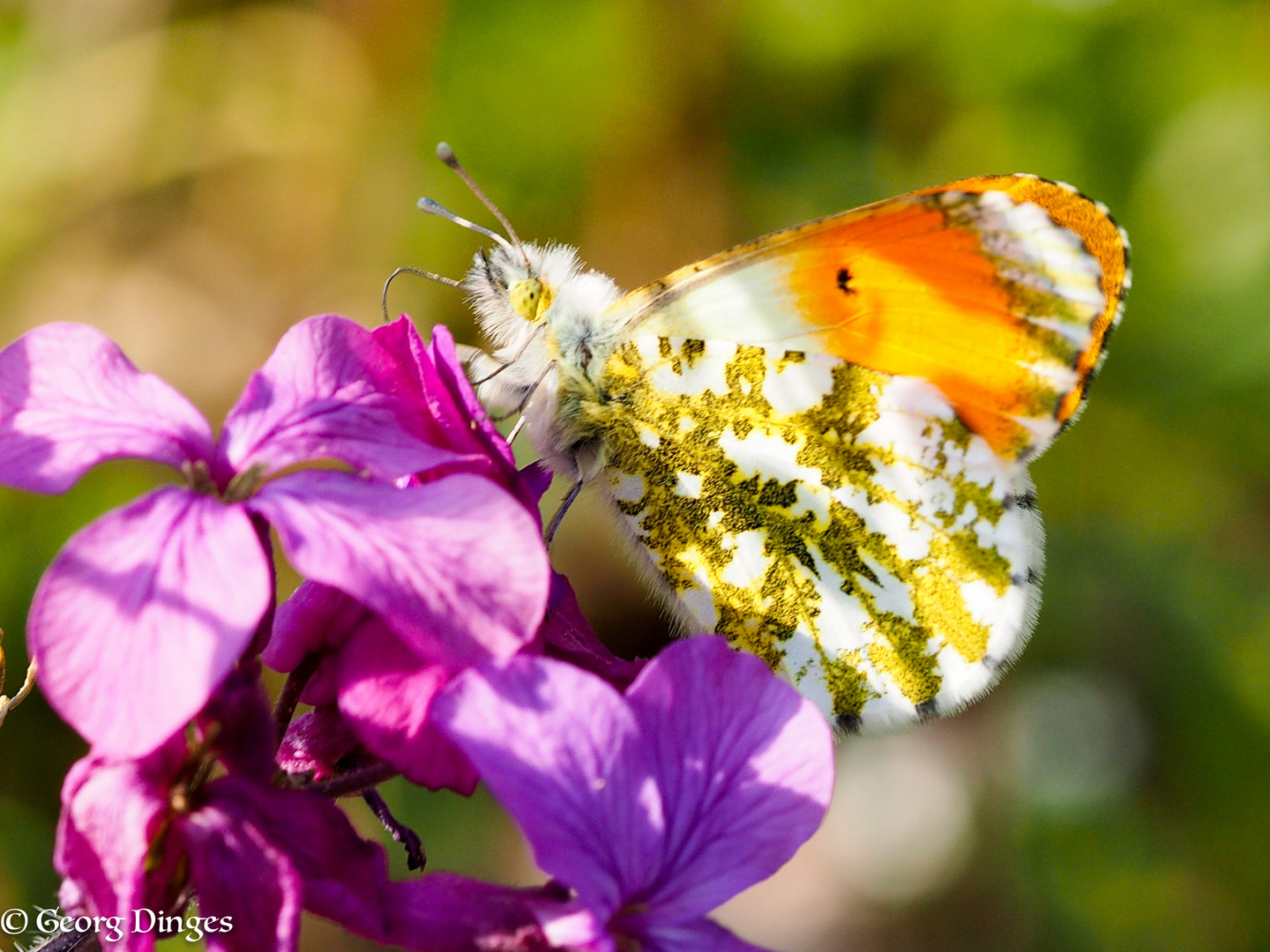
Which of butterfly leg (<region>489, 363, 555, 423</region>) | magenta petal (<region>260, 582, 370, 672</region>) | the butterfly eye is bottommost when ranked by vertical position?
magenta petal (<region>260, 582, 370, 672</region>)

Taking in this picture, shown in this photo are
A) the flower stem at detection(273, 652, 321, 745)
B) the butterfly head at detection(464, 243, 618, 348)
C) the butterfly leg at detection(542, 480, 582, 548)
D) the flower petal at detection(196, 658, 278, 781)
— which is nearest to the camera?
the flower petal at detection(196, 658, 278, 781)

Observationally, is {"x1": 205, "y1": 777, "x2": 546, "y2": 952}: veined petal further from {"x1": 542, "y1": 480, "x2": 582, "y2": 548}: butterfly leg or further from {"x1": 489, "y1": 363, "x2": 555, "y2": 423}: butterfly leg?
{"x1": 489, "y1": 363, "x2": 555, "y2": 423}: butterfly leg

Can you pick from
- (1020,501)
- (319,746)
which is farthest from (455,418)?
(1020,501)

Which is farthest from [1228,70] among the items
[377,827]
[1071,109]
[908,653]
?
[377,827]

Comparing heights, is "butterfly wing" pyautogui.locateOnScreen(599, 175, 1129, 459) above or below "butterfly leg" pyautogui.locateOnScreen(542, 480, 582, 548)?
above

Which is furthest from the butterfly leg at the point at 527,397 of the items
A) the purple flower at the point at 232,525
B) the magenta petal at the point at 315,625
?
the magenta petal at the point at 315,625

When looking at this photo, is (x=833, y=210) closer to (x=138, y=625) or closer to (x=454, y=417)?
(x=454, y=417)

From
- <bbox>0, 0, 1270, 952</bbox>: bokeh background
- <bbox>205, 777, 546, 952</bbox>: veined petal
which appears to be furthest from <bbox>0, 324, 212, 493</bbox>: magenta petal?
<bbox>0, 0, 1270, 952</bbox>: bokeh background
